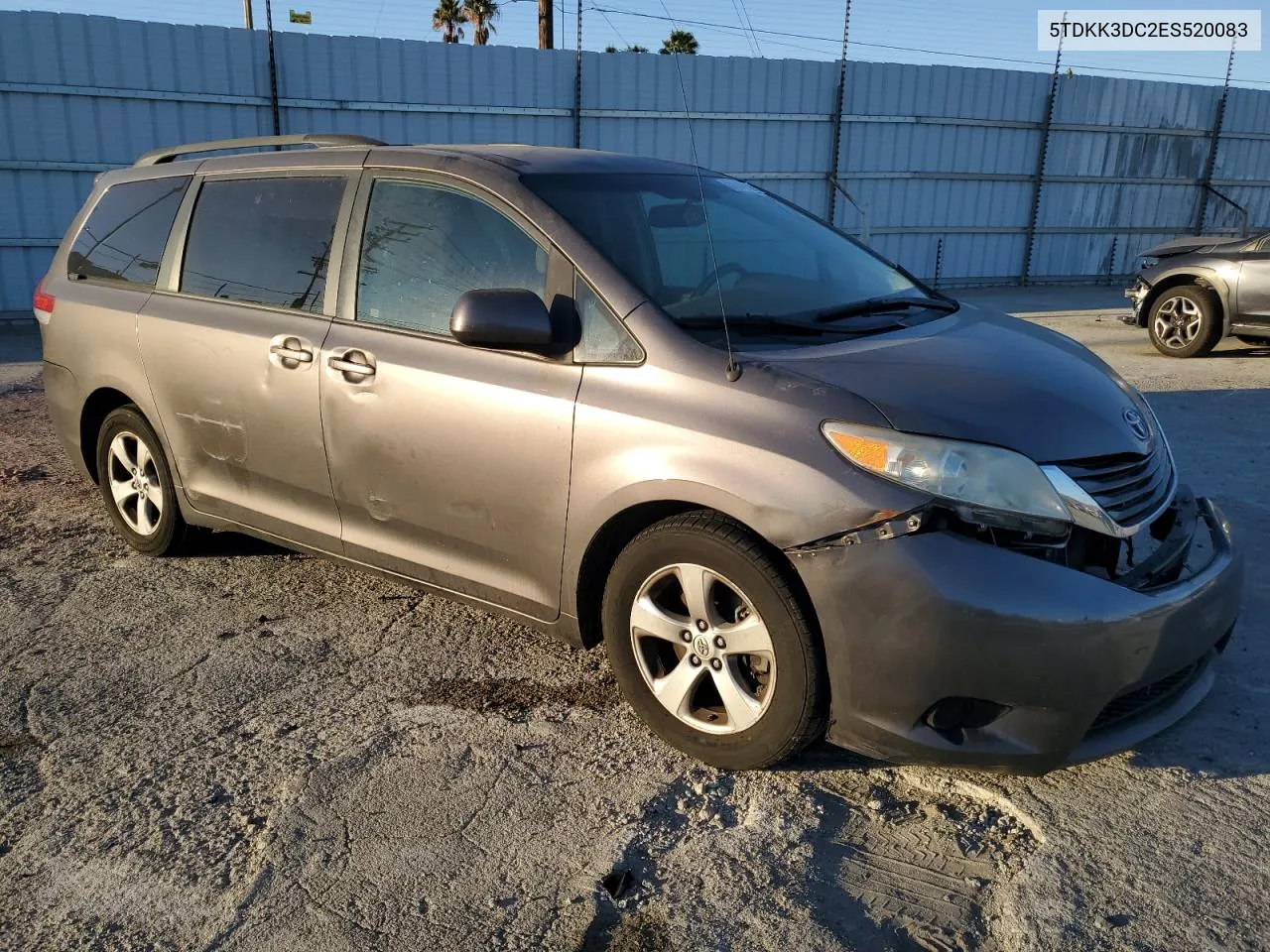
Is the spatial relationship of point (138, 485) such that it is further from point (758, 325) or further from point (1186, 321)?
point (1186, 321)

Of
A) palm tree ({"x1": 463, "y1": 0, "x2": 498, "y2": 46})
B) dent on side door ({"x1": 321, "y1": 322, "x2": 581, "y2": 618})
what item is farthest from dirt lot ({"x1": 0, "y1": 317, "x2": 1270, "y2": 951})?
palm tree ({"x1": 463, "y1": 0, "x2": 498, "y2": 46})

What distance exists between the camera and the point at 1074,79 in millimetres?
16797

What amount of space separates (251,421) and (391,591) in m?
0.92

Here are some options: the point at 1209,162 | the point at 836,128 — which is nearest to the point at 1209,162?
the point at 1209,162

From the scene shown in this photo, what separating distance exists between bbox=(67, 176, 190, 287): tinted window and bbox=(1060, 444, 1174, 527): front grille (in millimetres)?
3739

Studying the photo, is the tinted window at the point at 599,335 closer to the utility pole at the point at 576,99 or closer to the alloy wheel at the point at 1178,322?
the alloy wheel at the point at 1178,322

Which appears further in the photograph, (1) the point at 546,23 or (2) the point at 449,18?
(2) the point at 449,18

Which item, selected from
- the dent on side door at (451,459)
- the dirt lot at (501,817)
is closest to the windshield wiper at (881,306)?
the dent on side door at (451,459)

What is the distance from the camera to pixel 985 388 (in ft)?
9.50

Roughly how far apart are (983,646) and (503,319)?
1604 mm

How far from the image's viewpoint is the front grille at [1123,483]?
277 centimetres

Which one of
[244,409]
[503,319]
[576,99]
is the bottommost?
[244,409]

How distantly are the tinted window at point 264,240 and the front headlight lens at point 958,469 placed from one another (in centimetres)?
214

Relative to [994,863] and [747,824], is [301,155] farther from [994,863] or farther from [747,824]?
[994,863]
